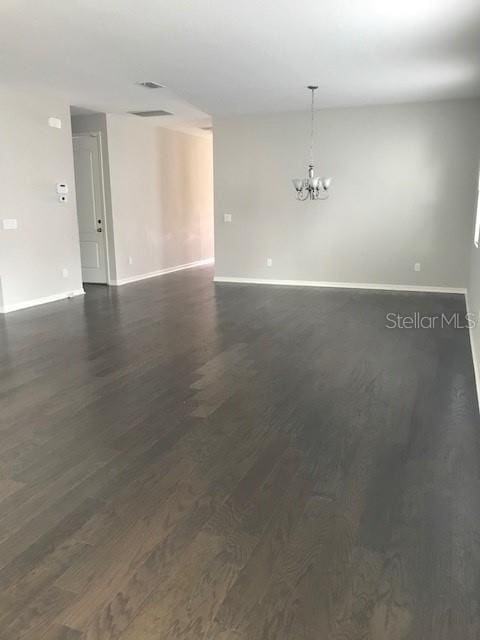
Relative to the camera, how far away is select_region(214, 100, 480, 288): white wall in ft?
24.4

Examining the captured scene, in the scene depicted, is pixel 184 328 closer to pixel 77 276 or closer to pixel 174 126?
pixel 77 276

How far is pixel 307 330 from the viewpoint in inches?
218

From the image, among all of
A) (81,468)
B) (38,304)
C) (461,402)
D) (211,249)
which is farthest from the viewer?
(211,249)

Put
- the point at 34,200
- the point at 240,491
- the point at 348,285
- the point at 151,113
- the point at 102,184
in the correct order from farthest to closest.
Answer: the point at 102,184
the point at 348,285
the point at 151,113
the point at 34,200
the point at 240,491

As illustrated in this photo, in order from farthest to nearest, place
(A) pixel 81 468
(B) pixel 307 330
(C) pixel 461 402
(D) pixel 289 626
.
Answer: (B) pixel 307 330 < (C) pixel 461 402 < (A) pixel 81 468 < (D) pixel 289 626

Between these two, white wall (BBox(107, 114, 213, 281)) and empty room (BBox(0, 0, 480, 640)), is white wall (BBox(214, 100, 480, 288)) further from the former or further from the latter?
white wall (BBox(107, 114, 213, 281))

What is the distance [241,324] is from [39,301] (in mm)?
3145

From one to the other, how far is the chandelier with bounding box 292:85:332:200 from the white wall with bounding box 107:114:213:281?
2904mm

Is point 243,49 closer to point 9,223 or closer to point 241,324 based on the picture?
point 241,324

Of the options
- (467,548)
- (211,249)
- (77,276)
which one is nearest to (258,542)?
(467,548)

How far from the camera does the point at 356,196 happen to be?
7973mm

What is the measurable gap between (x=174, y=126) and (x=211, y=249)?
10.8 feet

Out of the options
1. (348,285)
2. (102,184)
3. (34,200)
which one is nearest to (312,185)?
(348,285)

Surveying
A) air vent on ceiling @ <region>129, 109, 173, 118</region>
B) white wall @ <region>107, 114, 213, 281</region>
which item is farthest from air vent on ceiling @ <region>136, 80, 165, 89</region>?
white wall @ <region>107, 114, 213, 281</region>
